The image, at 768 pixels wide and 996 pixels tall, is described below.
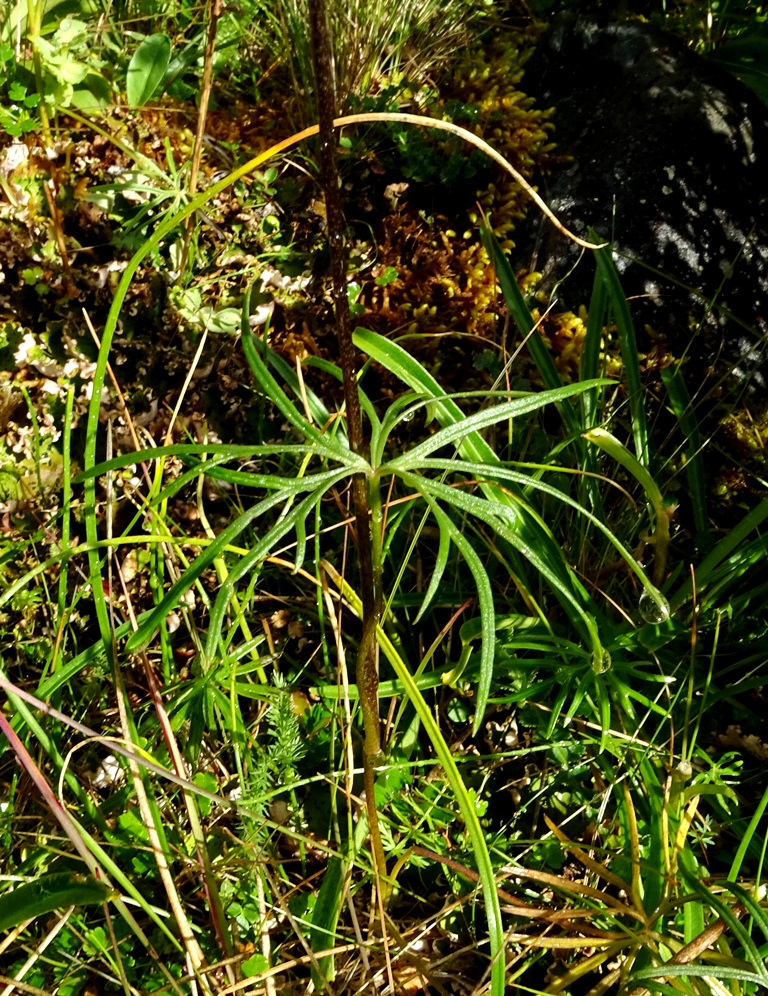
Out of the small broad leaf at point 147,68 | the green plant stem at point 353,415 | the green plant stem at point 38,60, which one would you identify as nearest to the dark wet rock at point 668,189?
the small broad leaf at point 147,68

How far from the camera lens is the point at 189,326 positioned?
2238mm

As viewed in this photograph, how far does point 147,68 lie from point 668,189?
1.66 metres

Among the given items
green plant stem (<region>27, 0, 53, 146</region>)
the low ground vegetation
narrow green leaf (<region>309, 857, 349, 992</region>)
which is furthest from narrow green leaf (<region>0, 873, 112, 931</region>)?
green plant stem (<region>27, 0, 53, 146</region>)

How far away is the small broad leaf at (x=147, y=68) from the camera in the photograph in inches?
93.0

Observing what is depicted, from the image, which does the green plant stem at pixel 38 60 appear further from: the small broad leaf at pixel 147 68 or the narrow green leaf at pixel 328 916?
the narrow green leaf at pixel 328 916

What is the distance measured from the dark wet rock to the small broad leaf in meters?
1.25

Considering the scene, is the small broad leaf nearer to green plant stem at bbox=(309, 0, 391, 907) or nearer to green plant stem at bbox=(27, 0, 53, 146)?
green plant stem at bbox=(27, 0, 53, 146)

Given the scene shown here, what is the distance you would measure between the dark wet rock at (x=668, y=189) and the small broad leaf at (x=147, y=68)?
49.3 inches

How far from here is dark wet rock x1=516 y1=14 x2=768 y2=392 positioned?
218 centimetres

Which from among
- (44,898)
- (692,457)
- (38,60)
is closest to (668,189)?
(692,457)

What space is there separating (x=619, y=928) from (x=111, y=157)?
101 inches

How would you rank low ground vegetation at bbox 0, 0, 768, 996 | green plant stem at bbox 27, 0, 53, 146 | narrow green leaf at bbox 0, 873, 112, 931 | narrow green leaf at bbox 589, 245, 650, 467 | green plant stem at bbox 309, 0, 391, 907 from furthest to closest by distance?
green plant stem at bbox 27, 0, 53, 146
narrow green leaf at bbox 589, 245, 650, 467
low ground vegetation at bbox 0, 0, 768, 996
narrow green leaf at bbox 0, 873, 112, 931
green plant stem at bbox 309, 0, 391, 907

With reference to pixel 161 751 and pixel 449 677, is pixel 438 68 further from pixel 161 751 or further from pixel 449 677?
pixel 161 751

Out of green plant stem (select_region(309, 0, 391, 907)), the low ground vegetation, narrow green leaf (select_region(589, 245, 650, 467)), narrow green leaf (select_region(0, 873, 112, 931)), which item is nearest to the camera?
green plant stem (select_region(309, 0, 391, 907))
